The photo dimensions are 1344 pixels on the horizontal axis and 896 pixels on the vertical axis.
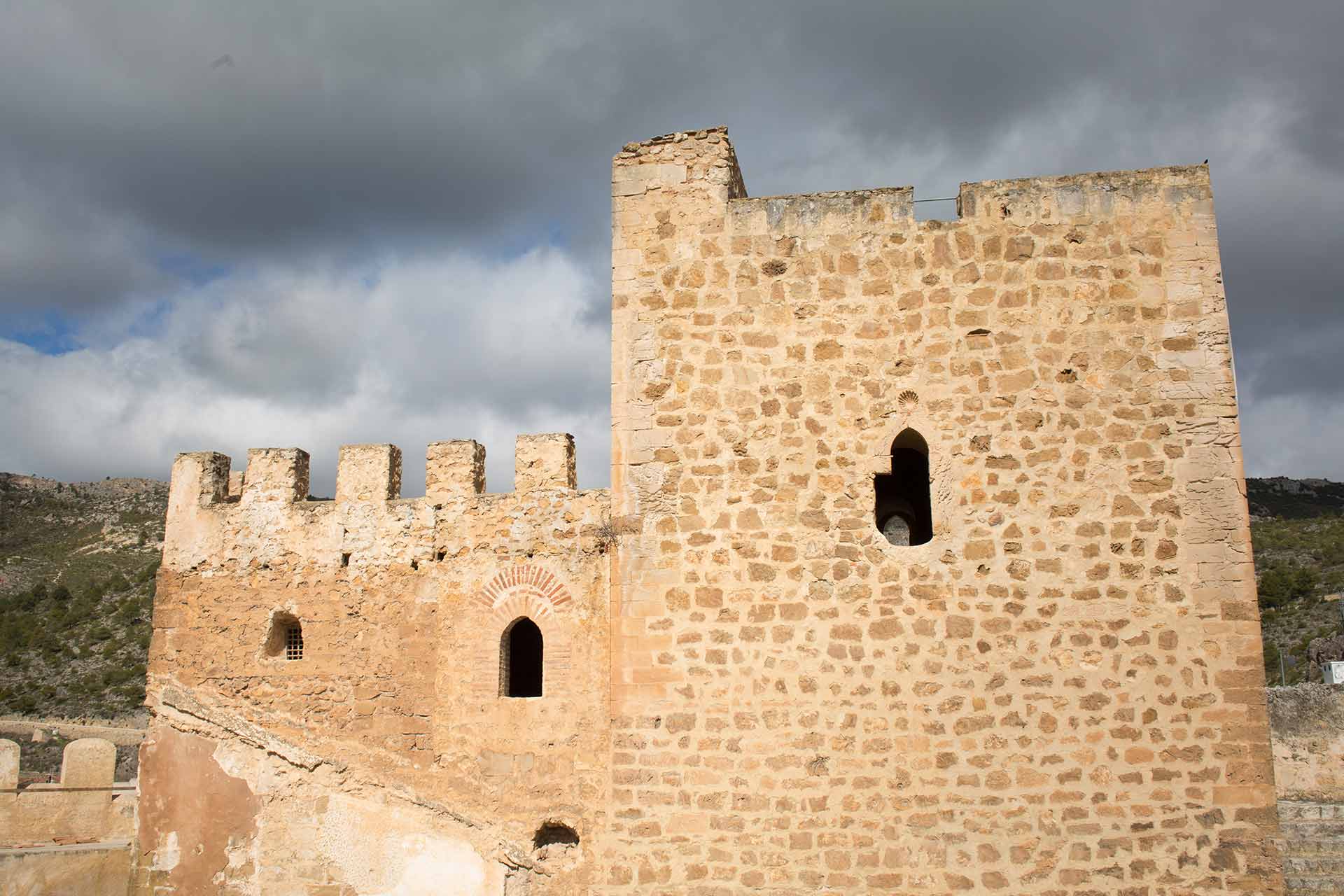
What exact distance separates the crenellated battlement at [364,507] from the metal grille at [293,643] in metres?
0.72

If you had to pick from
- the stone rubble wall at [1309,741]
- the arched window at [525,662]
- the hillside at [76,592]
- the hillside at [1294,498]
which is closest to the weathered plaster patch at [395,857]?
the arched window at [525,662]

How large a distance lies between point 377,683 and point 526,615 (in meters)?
1.61

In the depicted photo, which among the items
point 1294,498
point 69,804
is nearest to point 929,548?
point 69,804

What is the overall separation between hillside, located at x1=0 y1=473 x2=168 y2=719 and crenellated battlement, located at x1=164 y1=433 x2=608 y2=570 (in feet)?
51.3

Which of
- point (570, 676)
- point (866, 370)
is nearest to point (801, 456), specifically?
point (866, 370)

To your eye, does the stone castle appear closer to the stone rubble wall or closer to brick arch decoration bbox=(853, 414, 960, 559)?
brick arch decoration bbox=(853, 414, 960, 559)

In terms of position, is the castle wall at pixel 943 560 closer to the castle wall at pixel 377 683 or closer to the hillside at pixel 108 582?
the castle wall at pixel 377 683

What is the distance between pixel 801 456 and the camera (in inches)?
257

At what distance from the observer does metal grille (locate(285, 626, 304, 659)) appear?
10219 millimetres

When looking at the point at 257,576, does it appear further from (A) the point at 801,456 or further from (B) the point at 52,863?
(A) the point at 801,456

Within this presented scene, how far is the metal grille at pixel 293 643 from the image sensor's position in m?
10.2

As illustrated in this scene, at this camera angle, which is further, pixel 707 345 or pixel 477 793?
pixel 477 793

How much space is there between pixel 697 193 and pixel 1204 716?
4.46m

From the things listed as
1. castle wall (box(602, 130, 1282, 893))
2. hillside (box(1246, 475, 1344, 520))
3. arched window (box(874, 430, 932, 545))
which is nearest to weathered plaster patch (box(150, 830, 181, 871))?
castle wall (box(602, 130, 1282, 893))
